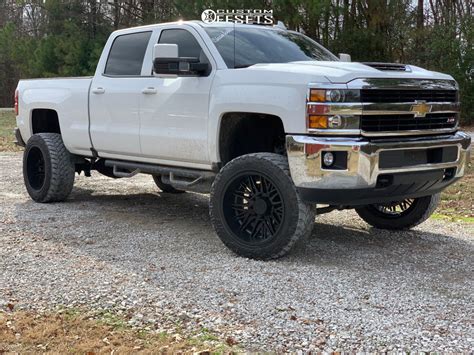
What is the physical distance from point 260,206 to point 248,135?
2.93 feet

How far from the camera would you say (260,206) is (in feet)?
16.7

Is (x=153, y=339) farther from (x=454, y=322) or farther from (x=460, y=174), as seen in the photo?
(x=460, y=174)

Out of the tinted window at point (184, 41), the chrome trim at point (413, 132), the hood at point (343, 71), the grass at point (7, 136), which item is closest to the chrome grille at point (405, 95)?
the hood at point (343, 71)

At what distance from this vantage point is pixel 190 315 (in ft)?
12.7

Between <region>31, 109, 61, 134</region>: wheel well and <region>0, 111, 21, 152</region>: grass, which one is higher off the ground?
<region>31, 109, 61, 134</region>: wheel well

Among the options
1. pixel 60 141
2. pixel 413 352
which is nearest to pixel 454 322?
pixel 413 352

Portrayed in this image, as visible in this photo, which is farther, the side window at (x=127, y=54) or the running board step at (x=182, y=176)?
the side window at (x=127, y=54)

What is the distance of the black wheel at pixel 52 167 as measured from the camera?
7.43 meters

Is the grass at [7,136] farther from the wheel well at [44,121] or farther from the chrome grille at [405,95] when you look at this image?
the chrome grille at [405,95]

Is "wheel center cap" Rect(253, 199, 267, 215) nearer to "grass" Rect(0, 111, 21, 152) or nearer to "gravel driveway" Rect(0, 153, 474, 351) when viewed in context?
"gravel driveway" Rect(0, 153, 474, 351)

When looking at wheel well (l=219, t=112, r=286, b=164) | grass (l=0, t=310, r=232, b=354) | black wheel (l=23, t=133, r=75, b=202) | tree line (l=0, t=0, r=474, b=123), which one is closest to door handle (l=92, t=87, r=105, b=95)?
black wheel (l=23, t=133, r=75, b=202)

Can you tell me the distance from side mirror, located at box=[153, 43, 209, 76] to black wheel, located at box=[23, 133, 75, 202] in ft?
8.08

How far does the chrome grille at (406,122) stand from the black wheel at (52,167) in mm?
4127

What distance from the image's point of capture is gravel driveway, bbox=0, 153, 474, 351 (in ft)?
12.1
